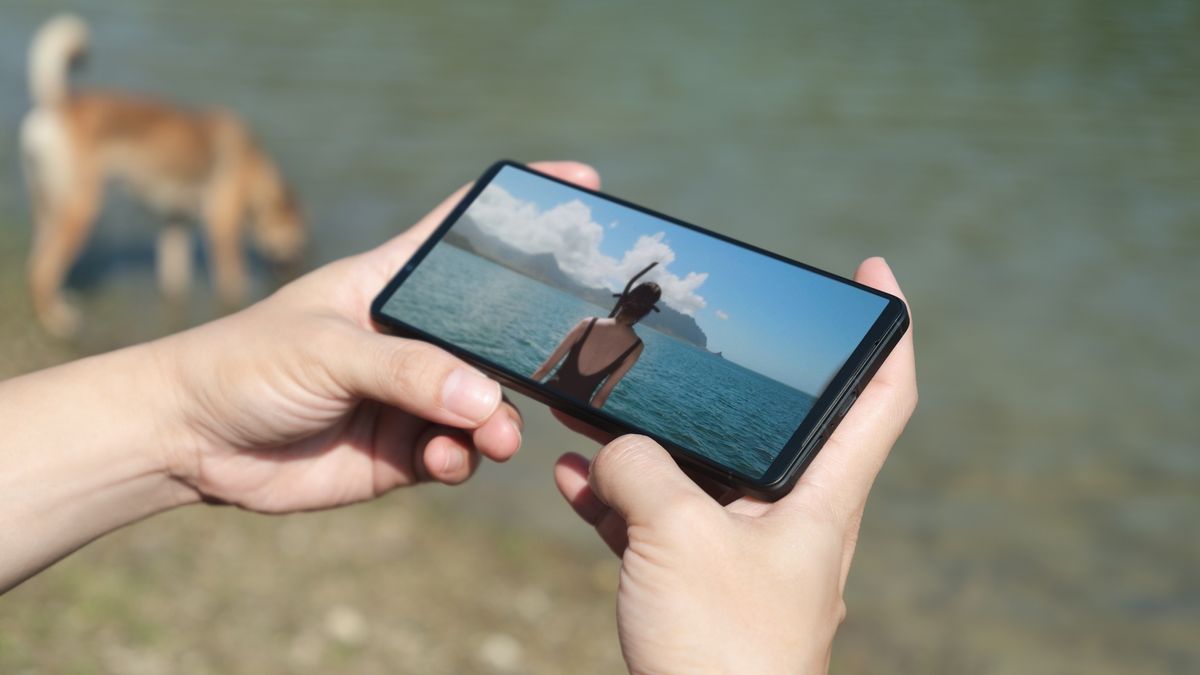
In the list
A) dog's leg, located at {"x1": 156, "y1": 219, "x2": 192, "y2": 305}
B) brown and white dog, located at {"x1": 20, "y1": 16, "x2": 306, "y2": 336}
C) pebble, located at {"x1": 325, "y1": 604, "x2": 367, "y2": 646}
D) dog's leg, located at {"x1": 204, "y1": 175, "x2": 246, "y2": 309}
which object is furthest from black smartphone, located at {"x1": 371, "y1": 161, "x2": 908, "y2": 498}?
dog's leg, located at {"x1": 156, "y1": 219, "x2": 192, "y2": 305}

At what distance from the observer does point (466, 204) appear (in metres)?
2.02

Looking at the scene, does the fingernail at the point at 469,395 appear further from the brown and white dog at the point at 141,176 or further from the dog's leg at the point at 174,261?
the dog's leg at the point at 174,261

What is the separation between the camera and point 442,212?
2.18 metres

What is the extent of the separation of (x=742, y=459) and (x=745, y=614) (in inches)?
11.4

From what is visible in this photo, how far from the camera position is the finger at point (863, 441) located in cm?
149

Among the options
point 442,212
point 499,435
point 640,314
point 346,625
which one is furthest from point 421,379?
point 346,625

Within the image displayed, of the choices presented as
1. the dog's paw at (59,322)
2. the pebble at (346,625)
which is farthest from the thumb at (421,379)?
the dog's paw at (59,322)

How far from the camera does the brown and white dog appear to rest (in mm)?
5215

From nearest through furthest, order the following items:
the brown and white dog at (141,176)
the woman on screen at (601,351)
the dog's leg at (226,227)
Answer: the woman on screen at (601,351), the brown and white dog at (141,176), the dog's leg at (226,227)

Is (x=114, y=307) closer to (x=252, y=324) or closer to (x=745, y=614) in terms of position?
(x=252, y=324)

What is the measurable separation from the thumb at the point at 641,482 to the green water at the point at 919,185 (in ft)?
7.22

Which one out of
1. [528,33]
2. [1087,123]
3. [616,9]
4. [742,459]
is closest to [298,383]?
[742,459]

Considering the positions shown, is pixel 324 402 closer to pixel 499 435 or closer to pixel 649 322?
pixel 499 435

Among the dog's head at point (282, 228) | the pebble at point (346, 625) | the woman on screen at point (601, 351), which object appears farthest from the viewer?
the dog's head at point (282, 228)
